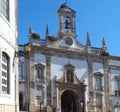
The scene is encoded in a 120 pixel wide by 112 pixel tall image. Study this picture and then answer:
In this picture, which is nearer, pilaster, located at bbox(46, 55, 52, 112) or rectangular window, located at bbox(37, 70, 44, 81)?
pilaster, located at bbox(46, 55, 52, 112)

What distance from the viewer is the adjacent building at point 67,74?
35.6 meters

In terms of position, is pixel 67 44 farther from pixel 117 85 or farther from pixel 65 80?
pixel 117 85

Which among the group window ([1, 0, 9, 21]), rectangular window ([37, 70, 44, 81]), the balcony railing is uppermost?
window ([1, 0, 9, 21])

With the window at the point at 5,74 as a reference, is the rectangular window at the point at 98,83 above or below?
above

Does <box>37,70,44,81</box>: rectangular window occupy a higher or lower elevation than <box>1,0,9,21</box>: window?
lower

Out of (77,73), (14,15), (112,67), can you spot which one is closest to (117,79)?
(112,67)

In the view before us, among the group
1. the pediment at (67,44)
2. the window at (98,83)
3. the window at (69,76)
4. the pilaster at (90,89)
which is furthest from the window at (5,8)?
the window at (98,83)

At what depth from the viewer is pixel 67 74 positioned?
38.1 m

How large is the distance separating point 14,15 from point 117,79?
27.5 m

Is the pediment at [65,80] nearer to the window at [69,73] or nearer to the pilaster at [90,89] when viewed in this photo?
the window at [69,73]

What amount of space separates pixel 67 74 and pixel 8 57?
23897 mm

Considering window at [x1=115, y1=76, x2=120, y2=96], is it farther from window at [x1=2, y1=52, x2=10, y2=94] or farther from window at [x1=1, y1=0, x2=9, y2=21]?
window at [x1=1, y1=0, x2=9, y2=21]

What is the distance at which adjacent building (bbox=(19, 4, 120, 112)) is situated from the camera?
35625 mm

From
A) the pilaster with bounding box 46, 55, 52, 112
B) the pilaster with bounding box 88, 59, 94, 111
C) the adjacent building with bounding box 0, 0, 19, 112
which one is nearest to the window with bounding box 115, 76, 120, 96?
the pilaster with bounding box 88, 59, 94, 111
